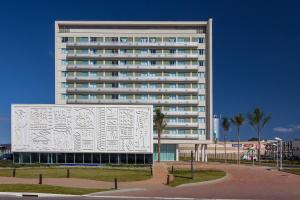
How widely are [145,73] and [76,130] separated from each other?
32.4 metres

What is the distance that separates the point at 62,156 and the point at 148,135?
47.6 ft

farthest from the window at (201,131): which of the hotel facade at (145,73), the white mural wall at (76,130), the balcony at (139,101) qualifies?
the white mural wall at (76,130)

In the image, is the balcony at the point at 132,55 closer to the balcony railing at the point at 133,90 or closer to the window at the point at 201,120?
the balcony railing at the point at 133,90

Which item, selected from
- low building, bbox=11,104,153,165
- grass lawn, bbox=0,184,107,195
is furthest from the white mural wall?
grass lawn, bbox=0,184,107,195

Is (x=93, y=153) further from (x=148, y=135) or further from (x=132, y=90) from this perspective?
(x=132, y=90)

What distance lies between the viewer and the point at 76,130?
70500mm

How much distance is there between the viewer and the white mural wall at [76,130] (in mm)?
70188

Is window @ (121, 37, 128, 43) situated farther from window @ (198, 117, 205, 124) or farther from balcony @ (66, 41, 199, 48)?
window @ (198, 117, 205, 124)

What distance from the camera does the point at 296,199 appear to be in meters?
26.9

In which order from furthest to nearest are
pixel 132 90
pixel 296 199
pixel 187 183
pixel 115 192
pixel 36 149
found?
pixel 132 90 < pixel 36 149 < pixel 187 183 < pixel 115 192 < pixel 296 199

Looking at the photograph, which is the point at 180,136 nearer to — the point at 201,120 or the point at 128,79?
the point at 201,120

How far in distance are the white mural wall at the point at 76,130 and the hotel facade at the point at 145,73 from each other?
2636 centimetres

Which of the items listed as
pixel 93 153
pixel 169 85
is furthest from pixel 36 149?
pixel 169 85

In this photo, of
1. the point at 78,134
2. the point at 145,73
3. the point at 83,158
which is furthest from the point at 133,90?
the point at 83,158
